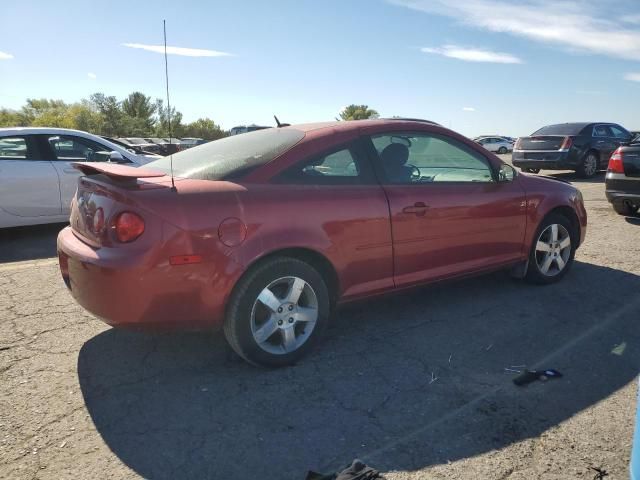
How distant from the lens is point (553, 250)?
4.87 m

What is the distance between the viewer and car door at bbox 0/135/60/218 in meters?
6.67

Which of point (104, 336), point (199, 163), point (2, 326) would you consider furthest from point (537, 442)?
point (2, 326)

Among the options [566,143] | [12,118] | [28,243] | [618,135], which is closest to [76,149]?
[28,243]

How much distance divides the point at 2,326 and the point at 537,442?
12.1 feet

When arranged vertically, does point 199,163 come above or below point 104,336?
above

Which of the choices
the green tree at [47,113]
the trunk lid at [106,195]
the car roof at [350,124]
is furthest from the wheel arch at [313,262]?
the green tree at [47,113]

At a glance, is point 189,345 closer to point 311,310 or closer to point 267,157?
point 311,310

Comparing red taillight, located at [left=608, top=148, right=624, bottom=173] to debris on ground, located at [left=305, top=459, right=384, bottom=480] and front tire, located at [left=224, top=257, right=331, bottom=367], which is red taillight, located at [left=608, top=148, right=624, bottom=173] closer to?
front tire, located at [left=224, top=257, right=331, bottom=367]

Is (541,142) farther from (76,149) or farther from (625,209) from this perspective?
(76,149)

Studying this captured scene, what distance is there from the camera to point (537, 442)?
2.52 m

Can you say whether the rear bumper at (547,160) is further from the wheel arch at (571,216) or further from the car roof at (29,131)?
the car roof at (29,131)

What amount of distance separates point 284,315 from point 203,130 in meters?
71.9

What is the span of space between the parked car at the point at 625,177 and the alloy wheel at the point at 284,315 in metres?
6.27

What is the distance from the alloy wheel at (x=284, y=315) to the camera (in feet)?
10.4
